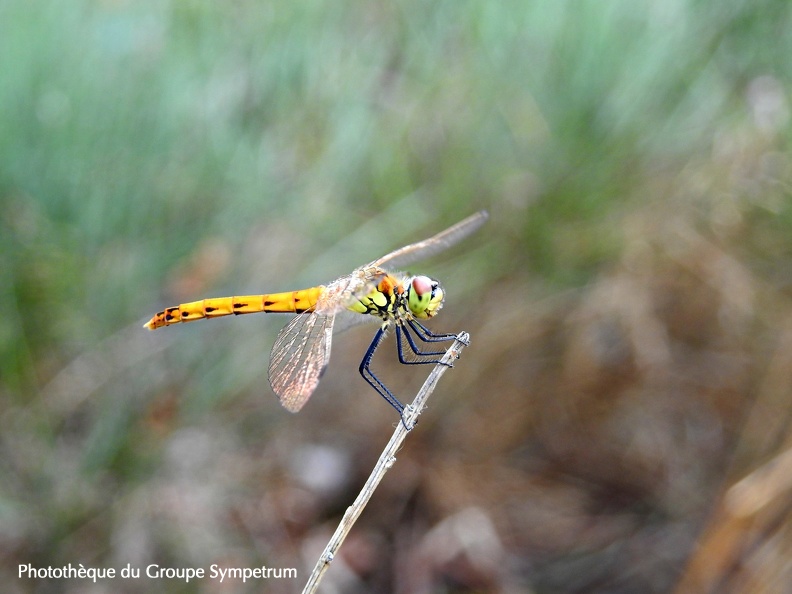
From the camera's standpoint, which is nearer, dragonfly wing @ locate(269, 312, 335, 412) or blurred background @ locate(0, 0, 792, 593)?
dragonfly wing @ locate(269, 312, 335, 412)

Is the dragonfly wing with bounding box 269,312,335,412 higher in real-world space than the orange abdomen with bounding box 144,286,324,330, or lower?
lower

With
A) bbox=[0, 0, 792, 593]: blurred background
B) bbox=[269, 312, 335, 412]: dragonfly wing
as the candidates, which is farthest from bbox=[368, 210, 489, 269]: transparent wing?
bbox=[0, 0, 792, 593]: blurred background

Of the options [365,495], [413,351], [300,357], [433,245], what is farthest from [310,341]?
[365,495]

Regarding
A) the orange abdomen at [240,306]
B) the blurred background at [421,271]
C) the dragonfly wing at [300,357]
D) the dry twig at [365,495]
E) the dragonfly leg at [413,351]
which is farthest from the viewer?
the blurred background at [421,271]

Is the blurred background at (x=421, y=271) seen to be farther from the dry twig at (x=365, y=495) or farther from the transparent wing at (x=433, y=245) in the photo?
the dry twig at (x=365, y=495)

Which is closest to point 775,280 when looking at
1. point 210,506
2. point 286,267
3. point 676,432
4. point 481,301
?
point 676,432

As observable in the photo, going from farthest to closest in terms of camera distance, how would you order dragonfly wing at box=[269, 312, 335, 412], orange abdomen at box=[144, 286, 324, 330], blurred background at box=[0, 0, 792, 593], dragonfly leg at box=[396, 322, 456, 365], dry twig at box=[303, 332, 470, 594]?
blurred background at box=[0, 0, 792, 593], orange abdomen at box=[144, 286, 324, 330], dragonfly leg at box=[396, 322, 456, 365], dragonfly wing at box=[269, 312, 335, 412], dry twig at box=[303, 332, 470, 594]

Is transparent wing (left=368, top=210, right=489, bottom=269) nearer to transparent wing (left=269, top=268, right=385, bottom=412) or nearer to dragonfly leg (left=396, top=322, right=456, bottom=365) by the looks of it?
transparent wing (left=269, top=268, right=385, bottom=412)

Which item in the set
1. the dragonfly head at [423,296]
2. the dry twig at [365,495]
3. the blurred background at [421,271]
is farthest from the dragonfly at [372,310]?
the blurred background at [421,271]
